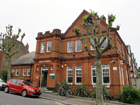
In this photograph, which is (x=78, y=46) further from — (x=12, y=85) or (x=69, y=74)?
(x=12, y=85)

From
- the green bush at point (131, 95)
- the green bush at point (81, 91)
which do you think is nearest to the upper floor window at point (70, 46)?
the green bush at point (81, 91)

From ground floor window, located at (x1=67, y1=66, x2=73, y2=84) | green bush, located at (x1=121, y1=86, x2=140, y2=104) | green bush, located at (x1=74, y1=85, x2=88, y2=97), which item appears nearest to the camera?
green bush, located at (x1=121, y1=86, x2=140, y2=104)

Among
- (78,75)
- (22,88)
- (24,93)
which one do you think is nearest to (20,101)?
(24,93)

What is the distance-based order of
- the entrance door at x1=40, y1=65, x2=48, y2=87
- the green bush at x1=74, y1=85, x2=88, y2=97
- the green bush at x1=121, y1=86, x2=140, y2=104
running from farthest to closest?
the entrance door at x1=40, y1=65, x2=48, y2=87 < the green bush at x1=74, y1=85, x2=88, y2=97 < the green bush at x1=121, y1=86, x2=140, y2=104

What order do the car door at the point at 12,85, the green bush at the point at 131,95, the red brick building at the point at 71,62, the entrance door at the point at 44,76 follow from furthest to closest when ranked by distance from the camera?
the entrance door at the point at 44,76 → the red brick building at the point at 71,62 → the car door at the point at 12,85 → the green bush at the point at 131,95

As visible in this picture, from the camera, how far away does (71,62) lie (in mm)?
16219

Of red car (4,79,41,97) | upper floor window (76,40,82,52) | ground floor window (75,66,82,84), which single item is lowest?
red car (4,79,41,97)

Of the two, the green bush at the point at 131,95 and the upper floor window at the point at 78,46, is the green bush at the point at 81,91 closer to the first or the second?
the green bush at the point at 131,95

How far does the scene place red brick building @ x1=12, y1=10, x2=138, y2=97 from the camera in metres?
13.9

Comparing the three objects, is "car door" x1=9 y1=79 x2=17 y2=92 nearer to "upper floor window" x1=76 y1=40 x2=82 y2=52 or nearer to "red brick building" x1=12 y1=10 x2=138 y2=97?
"red brick building" x1=12 y1=10 x2=138 y2=97

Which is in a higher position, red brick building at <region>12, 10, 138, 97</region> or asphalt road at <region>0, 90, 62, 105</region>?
red brick building at <region>12, 10, 138, 97</region>

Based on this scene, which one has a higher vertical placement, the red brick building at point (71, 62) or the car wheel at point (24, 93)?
the red brick building at point (71, 62)

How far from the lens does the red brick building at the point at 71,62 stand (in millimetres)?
13930

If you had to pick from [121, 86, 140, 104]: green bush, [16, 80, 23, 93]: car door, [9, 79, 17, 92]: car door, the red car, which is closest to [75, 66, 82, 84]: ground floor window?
the red car
